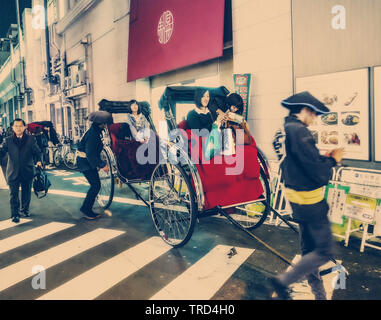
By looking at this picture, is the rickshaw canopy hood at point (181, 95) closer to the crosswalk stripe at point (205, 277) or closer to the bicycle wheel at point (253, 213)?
the bicycle wheel at point (253, 213)

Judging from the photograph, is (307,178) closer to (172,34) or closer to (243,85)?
(243,85)

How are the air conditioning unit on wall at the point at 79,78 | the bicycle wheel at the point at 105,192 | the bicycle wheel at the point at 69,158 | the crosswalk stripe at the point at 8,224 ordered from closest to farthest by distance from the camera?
the crosswalk stripe at the point at 8,224 < the bicycle wheel at the point at 105,192 < the bicycle wheel at the point at 69,158 < the air conditioning unit on wall at the point at 79,78

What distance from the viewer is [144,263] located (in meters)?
3.52

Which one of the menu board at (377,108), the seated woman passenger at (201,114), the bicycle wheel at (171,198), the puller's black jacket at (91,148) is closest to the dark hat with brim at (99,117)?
the puller's black jacket at (91,148)

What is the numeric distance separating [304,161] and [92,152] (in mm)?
3726

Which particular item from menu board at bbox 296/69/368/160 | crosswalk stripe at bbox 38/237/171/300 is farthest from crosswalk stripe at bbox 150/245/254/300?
menu board at bbox 296/69/368/160

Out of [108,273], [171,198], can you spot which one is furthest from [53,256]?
[171,198]

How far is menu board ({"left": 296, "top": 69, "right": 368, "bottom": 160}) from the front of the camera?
4090 mm

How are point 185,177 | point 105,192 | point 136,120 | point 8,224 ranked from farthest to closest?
point 105,192 → point 136,120 → point 8,224 → point 185,177

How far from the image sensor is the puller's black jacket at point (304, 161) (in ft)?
7.47

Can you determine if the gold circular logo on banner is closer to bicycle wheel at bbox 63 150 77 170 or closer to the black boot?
the black boot

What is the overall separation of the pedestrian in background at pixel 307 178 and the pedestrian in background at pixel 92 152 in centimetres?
346

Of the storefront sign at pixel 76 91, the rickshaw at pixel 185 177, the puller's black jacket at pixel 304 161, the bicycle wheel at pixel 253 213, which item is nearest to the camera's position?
the puller's black jacket at pixel 304 161

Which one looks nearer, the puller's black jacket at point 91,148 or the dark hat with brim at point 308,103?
the dark hat with brim at point 308,103
